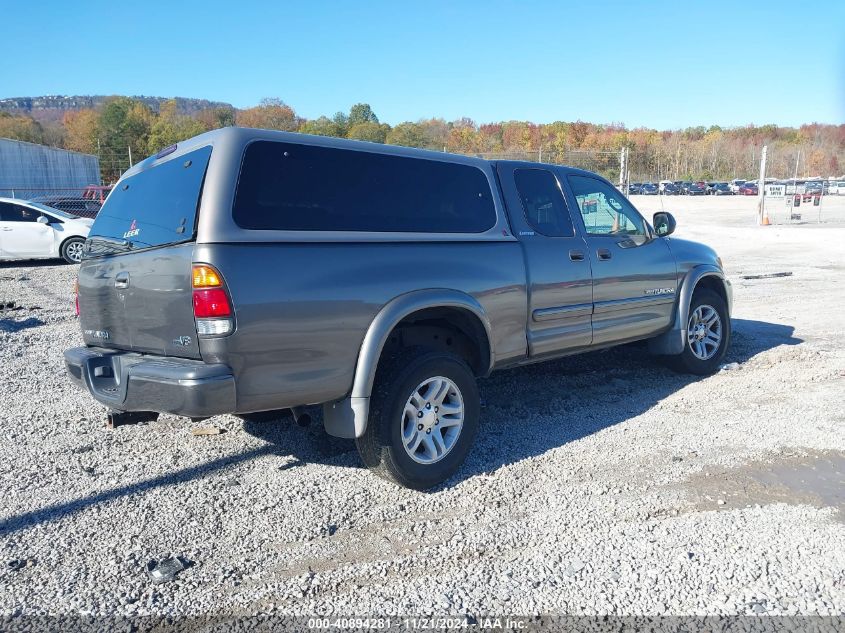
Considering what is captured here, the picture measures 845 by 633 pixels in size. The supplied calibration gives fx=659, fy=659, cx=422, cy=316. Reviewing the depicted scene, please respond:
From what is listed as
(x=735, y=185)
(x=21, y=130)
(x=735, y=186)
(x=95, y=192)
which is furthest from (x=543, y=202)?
(x=735, y=185)

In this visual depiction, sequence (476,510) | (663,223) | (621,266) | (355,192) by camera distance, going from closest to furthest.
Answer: (476,510) < (355,192) < (621,266) < (663,223)

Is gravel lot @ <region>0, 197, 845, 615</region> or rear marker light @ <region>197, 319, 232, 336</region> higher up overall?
rear marker light @ <region>197, 319, 232, 336</region>

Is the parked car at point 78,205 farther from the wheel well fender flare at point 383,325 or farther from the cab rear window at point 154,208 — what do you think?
the wheel well fender flare at point 383,325

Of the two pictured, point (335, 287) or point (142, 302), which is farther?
point (142, 302)

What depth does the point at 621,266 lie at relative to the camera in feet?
17.6

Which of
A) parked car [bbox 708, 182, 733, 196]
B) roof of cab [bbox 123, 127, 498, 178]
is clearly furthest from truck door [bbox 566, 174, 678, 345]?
parked car [bbox 708, 182, 733, 196]

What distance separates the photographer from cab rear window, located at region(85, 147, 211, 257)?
338cm

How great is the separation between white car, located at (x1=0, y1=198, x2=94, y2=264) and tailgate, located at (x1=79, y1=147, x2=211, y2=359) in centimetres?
1155

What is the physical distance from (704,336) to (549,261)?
2.47 m

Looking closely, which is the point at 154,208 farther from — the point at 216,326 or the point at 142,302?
the point at 216,326

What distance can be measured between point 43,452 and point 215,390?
2111 millimetres

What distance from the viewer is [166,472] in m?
4.15

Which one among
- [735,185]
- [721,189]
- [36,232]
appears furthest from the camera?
[735,185]

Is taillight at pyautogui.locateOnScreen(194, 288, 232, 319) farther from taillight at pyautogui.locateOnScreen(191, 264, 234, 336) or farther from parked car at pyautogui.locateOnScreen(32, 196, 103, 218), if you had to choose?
parked car at pyautogui.locateOnScreen(32, 196, 103, 218)
